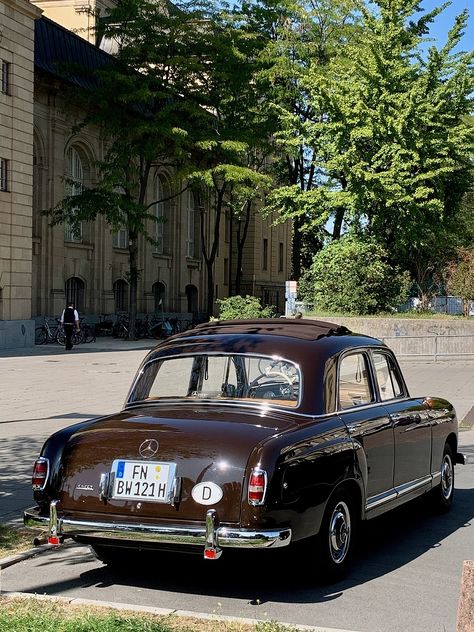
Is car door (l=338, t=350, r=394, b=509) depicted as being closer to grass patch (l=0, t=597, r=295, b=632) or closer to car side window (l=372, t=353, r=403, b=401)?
car side window (l=372, t=353, r=403, b=401)

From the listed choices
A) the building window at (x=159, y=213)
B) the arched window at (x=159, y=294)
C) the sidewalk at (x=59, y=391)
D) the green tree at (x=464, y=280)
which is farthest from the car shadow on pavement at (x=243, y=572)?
the building window at (x=159, y=213)

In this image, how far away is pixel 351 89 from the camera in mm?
33250

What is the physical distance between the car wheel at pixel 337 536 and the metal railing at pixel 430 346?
71.8 feet

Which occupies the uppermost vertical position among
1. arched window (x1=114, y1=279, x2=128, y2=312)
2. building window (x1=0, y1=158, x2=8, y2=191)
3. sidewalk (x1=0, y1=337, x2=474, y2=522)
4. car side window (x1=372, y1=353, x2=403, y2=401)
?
building window (x1=0, y1=158, x2=8, y2=191)

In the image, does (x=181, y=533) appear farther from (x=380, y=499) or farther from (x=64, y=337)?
(x=64, y=337)

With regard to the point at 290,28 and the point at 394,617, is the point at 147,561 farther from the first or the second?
the point at 290,28

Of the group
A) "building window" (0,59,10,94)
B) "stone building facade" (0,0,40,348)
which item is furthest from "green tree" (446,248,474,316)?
"building window" (0,59,10,94)

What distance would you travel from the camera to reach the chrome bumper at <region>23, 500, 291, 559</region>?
5.20 meters

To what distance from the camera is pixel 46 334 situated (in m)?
38.2

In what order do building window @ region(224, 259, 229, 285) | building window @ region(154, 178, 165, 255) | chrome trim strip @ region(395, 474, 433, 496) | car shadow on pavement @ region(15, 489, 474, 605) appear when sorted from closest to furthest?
car shadow on pavement @ region(15, 489, 474, 605)
chrome trim strip @ region(395, 474, 433, 496)
building window @ region(154, 178, 165, 255)
building window @ region(224, 259, 229, 285)

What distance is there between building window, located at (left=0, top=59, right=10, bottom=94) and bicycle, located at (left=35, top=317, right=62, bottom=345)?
9353 millimetres

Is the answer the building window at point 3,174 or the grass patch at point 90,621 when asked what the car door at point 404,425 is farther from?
the building window at point 3,174

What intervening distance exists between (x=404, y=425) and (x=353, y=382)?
0.64 m

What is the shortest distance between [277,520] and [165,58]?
124ft
